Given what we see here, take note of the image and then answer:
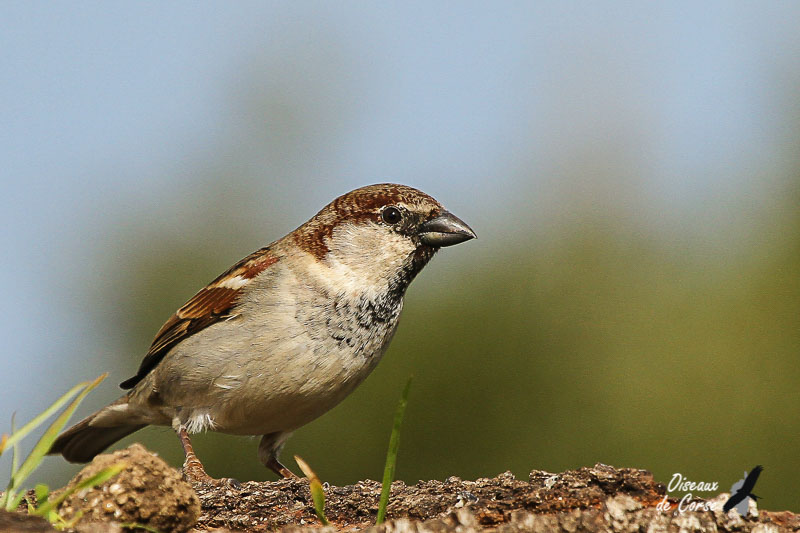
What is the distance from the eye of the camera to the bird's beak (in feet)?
15.3

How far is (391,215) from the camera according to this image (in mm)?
4836

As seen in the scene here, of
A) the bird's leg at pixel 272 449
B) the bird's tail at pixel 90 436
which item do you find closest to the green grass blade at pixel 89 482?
the bird's leg at pixel 272 449

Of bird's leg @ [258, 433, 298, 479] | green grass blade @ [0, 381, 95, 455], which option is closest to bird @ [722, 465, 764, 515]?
green grass blade @ [0, 381, 95, 455]

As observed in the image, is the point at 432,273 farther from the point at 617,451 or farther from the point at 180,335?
the point at 180,335

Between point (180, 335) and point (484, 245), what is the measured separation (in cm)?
469

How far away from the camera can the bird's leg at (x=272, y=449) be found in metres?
5.22

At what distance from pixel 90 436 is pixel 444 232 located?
110 inches

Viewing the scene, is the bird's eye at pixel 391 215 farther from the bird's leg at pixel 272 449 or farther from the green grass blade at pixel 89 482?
the green grass blade at pixel 89 482

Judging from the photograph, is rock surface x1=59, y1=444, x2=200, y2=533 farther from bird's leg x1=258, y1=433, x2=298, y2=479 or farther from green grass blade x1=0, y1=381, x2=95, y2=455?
bird's leg x1=258, y1=433, x2=298, y2=479

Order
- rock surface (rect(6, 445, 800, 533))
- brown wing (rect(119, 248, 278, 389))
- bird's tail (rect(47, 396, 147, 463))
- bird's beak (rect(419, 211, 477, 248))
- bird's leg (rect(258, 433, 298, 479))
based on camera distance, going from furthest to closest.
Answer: bird's tail (rect(47, 396, 147, 463))
bird's leg (rect(258, 433, 298, 479))
brown wing (rect(119, 248, 278, 389))
bird's beak (rect(419, 211, 477, 248))
rock surface (rect(6, 445, 800, 533))

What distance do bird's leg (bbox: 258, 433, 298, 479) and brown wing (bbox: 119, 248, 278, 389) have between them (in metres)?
0.74

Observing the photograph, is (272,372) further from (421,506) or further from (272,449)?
(421,506)

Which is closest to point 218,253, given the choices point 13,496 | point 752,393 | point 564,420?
point 564,420

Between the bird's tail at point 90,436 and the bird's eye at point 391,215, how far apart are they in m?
2.11
